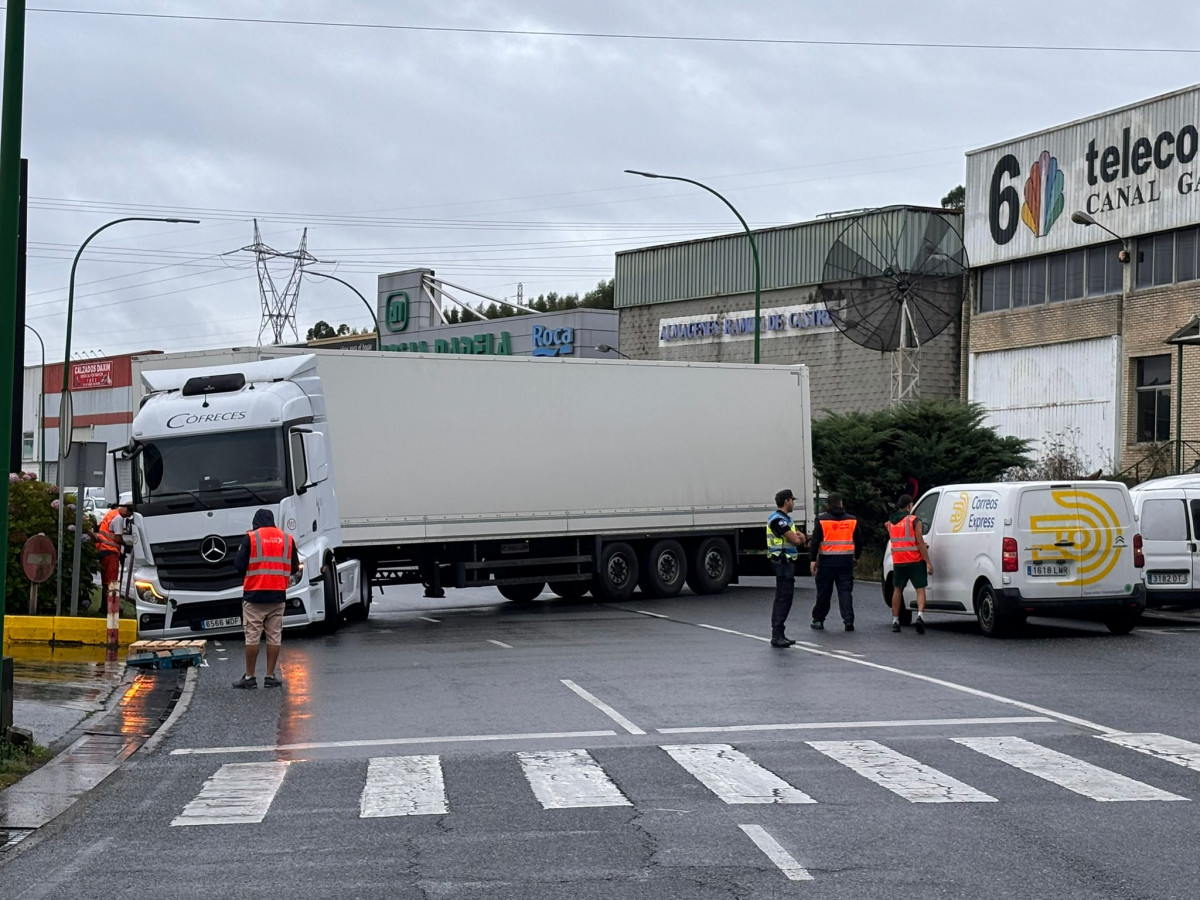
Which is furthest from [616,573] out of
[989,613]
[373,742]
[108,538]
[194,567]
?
[373,742]

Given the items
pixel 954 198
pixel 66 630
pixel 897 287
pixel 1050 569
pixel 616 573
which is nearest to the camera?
pixel 1050 569

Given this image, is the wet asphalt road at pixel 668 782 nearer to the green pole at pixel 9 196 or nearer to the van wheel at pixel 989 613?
the van wheel at pixel 989 613

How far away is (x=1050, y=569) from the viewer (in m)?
20.0

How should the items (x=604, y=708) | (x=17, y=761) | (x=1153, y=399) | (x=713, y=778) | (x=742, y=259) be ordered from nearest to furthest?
(x=713, y=778) < (x=17, y=761) < (x=604, y=708) < (x=1153, y=399) < (x=742, y=259)

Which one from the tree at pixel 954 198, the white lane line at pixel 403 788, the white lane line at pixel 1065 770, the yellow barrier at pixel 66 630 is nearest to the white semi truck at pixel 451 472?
the yellow barrier at pixel 66 630

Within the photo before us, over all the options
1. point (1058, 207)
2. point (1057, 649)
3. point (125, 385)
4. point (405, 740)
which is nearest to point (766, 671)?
point (1057, 649)

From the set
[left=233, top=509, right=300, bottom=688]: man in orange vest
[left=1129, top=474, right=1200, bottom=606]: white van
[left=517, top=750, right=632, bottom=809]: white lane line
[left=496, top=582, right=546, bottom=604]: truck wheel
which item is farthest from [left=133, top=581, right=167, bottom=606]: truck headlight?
[left=1129, top=474, right=1200, bottom=606]: white van

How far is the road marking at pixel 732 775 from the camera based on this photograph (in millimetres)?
9461

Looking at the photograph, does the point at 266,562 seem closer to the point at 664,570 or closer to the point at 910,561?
the point at 910,561

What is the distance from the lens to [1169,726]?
1237 centimetres

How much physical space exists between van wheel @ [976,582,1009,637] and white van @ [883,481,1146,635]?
1 centimetres

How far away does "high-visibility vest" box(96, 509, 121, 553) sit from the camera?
2534cm

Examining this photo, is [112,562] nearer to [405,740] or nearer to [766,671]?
[766,671]

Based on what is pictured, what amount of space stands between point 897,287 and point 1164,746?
99.7ft
